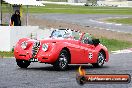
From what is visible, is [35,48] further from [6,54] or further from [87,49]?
[6,54]

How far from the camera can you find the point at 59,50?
1536cm

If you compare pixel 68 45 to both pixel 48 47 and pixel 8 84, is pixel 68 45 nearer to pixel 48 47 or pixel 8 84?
pixel 48 47

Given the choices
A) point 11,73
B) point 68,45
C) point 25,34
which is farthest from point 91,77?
point 25,34

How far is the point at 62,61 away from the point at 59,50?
386mm

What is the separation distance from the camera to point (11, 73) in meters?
14.3

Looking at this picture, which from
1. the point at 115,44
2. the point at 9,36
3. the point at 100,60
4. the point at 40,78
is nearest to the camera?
the point at 40,78

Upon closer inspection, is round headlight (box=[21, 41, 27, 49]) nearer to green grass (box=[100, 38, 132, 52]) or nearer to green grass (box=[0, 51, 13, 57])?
green grass (box=[0, 51, 13, 57])

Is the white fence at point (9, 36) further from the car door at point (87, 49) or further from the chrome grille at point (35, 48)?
the chrome grille at point (35, 48)

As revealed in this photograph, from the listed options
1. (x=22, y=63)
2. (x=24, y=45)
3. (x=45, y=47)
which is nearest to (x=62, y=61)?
(x=45, y=47)

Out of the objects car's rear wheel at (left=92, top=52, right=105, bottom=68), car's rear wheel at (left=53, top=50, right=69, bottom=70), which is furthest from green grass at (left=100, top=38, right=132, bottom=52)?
car's rear wheel at (left=53, top=50, right=69, bottom=70)

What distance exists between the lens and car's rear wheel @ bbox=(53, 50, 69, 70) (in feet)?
50.4

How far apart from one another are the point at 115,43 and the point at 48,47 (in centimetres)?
1550

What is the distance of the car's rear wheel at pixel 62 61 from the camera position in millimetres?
15367

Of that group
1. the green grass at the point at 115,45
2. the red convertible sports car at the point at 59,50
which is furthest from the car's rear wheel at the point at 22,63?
the green grass at the point at 115,45
